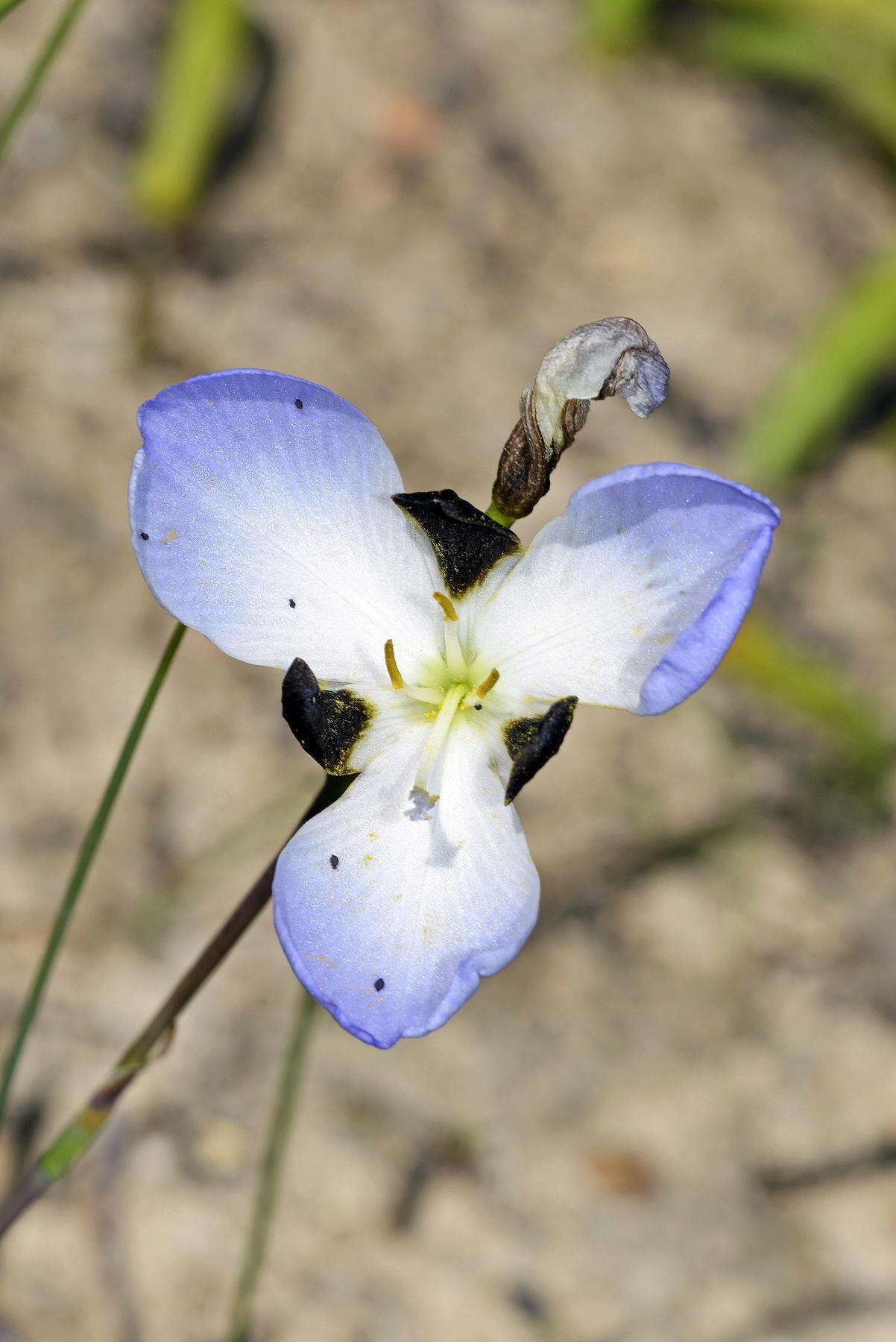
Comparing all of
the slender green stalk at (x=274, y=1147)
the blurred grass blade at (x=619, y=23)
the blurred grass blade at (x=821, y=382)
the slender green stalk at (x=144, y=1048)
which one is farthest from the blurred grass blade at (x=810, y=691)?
the blurred grass blade at (x=619, y=23)

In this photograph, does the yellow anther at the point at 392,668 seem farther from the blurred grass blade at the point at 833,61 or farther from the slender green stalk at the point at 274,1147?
the blurred grass blade at the point at 833,61

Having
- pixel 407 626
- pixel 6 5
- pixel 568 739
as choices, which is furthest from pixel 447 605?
pixel 568 739

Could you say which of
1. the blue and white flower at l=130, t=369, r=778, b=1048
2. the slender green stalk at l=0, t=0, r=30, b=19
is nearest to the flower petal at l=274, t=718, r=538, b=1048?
the blue and white flower at l=130, t=369, r=778, b=1048

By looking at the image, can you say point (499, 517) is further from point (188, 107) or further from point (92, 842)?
point (188, 107)

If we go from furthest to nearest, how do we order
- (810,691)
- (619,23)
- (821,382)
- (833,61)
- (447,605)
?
(619,23) → (833,61) → (821,382) → (810,691) → (447,605)

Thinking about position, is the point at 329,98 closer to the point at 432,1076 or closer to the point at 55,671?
the point at 55,671

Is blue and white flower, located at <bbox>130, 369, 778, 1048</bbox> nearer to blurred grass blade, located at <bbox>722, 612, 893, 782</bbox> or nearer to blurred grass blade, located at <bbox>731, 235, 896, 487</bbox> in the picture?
blurred grass blade, located at <bbox>722, 612, 893, 782</bbox>
